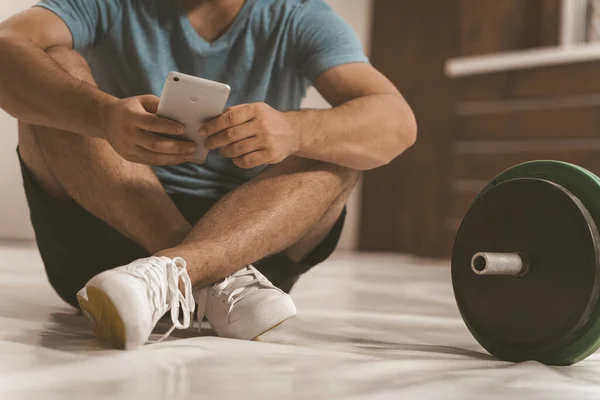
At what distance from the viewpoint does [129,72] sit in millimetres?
1528

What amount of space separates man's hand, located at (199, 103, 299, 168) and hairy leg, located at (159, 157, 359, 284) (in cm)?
11

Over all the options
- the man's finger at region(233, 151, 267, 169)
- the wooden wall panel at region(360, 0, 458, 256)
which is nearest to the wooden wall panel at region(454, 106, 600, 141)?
the wooden wall panel at region(360, 0, 458, 256)

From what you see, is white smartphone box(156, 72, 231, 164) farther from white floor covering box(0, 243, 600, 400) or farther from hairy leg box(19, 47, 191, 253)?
white floor covering box(0, 243, 600, 400)

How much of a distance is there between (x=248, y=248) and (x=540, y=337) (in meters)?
0.46

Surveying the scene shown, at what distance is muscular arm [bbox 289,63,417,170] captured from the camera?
4.32ft

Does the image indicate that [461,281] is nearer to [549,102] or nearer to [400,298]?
[400,298]

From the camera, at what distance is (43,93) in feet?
4.16

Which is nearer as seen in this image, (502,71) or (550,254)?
(550,254)

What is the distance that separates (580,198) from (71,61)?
87cm

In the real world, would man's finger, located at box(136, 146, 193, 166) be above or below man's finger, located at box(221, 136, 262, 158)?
below

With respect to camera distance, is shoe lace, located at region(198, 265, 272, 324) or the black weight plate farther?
shoe lace, located at region(198, 265, 272, 324)

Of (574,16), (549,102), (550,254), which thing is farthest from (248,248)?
(574,16)

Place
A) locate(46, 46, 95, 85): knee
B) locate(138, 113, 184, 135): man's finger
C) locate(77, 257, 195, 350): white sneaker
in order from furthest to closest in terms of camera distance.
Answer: locate(46, 46, 95, 85): knee → locate(138, 113, 184, 135): man's finger → locate(77, 257, 195, 350): white sneaker

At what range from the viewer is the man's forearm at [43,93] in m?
1.22
